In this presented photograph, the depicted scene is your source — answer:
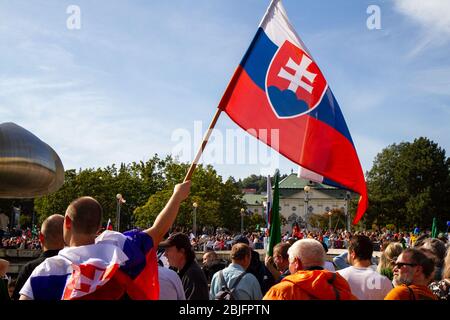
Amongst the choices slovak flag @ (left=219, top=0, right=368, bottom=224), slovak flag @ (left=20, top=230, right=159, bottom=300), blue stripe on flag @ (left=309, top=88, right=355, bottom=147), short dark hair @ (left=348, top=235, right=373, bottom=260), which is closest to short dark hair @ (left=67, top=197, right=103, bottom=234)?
slovak flag @ (left=20, top=230, right=159, bottom=300)

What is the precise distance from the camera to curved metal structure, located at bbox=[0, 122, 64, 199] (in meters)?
6.76

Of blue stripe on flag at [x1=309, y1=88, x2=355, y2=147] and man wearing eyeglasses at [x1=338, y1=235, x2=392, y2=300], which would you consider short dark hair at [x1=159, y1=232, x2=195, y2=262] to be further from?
blue stripe on flag at [x1=309, y1=88, x2=355, y2=147]

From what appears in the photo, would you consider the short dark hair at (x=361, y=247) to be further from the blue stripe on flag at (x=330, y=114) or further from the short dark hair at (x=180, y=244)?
the short dark hair at (x=180, y=244)

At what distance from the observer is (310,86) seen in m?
6.82

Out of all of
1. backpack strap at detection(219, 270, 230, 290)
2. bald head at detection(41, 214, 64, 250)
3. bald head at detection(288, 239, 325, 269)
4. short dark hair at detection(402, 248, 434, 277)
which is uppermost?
bald head at detection(41, 214, 64, 250)

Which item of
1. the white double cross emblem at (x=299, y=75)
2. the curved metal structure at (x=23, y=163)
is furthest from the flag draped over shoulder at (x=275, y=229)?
the curved metal structure at (x=23, y=163)

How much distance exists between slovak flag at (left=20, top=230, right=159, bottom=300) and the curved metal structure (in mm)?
3343

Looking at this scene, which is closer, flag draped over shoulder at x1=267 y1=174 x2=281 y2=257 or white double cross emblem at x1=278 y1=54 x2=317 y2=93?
white double cross emblem at x1=278 y1=54 x2=317 y2=93

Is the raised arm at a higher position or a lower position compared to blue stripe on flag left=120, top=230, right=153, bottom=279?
higher

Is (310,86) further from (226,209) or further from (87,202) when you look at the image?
(226,209)

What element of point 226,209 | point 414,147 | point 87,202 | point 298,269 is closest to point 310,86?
point 298,269
